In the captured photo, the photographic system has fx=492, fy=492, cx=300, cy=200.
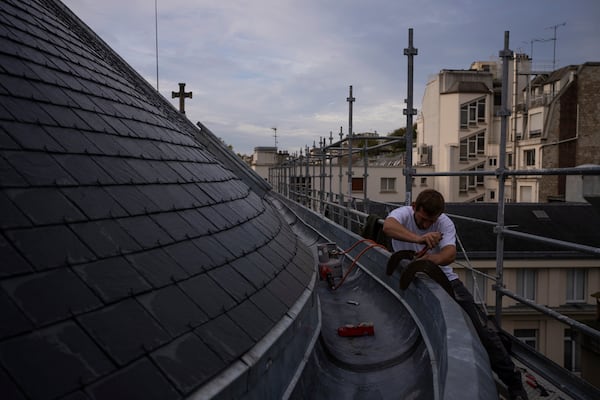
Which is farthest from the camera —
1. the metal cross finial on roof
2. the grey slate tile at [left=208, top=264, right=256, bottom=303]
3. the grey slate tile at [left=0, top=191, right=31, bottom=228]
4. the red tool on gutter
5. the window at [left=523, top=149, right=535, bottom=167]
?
the window at [left=523, top=149, right=535, bottom=167]

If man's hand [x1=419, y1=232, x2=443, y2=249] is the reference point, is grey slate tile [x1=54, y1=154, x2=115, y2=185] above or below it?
above

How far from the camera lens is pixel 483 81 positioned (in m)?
37.5

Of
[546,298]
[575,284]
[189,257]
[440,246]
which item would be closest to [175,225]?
[189,257]

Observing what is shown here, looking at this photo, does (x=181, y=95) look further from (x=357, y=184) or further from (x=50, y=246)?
(x=357, y=184)

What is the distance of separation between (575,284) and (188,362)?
71.8 ft

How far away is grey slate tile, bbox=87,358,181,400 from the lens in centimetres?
191

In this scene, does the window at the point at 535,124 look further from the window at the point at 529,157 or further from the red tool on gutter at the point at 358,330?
the red tool on gutter at the point at 358,330

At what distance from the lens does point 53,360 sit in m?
1.87

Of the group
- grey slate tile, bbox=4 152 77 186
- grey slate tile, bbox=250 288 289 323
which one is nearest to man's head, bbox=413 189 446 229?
grey slate tile, bbox=250 288 289 323

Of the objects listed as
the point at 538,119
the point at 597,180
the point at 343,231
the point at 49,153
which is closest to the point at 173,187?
the point at 49,153

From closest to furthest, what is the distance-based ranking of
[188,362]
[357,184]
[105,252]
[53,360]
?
[53,360]
[188,362]
[105,252]
[357,184]

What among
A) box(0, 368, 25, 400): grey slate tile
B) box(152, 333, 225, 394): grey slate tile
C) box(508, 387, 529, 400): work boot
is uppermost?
box(0, 368, 25, 400): grey slate tile

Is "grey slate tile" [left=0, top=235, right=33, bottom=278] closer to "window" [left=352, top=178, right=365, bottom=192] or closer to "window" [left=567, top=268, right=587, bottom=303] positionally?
"window" [left=567, top=268, right=587, bottom=303]

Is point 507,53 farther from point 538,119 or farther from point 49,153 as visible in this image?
point 538,119
